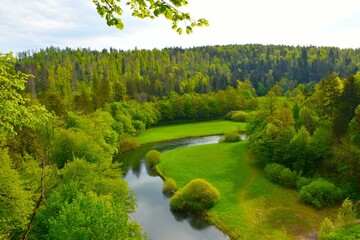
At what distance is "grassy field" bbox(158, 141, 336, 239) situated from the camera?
34062 mm

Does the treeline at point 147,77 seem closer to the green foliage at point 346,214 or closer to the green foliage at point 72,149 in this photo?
the green foliage at point 72,149

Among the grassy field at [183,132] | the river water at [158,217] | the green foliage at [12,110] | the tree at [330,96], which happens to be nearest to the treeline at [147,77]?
the grassy field at [183,132]

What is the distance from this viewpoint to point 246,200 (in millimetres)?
41625

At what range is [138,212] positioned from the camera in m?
41.2

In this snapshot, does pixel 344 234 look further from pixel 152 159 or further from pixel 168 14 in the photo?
pixel 152 159

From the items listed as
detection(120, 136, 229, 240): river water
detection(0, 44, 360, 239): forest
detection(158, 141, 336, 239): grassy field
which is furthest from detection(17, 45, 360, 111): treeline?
detection(158, 141, 336, 239): grassy field

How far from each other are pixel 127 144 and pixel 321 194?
4751cm

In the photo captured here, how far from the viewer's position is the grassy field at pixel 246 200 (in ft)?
112

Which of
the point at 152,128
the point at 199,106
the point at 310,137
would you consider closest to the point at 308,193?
the point at 310,137

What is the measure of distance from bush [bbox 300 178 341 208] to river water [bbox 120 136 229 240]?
12042 mm

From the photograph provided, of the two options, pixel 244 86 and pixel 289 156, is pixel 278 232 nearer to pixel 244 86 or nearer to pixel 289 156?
pixel 289 156

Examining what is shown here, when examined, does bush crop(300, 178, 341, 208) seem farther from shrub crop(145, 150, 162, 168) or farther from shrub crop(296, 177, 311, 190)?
shrub crop(145, 150, 162, 168)

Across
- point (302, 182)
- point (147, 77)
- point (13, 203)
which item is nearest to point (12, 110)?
point (13, 203)

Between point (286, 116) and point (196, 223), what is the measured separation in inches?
1117
